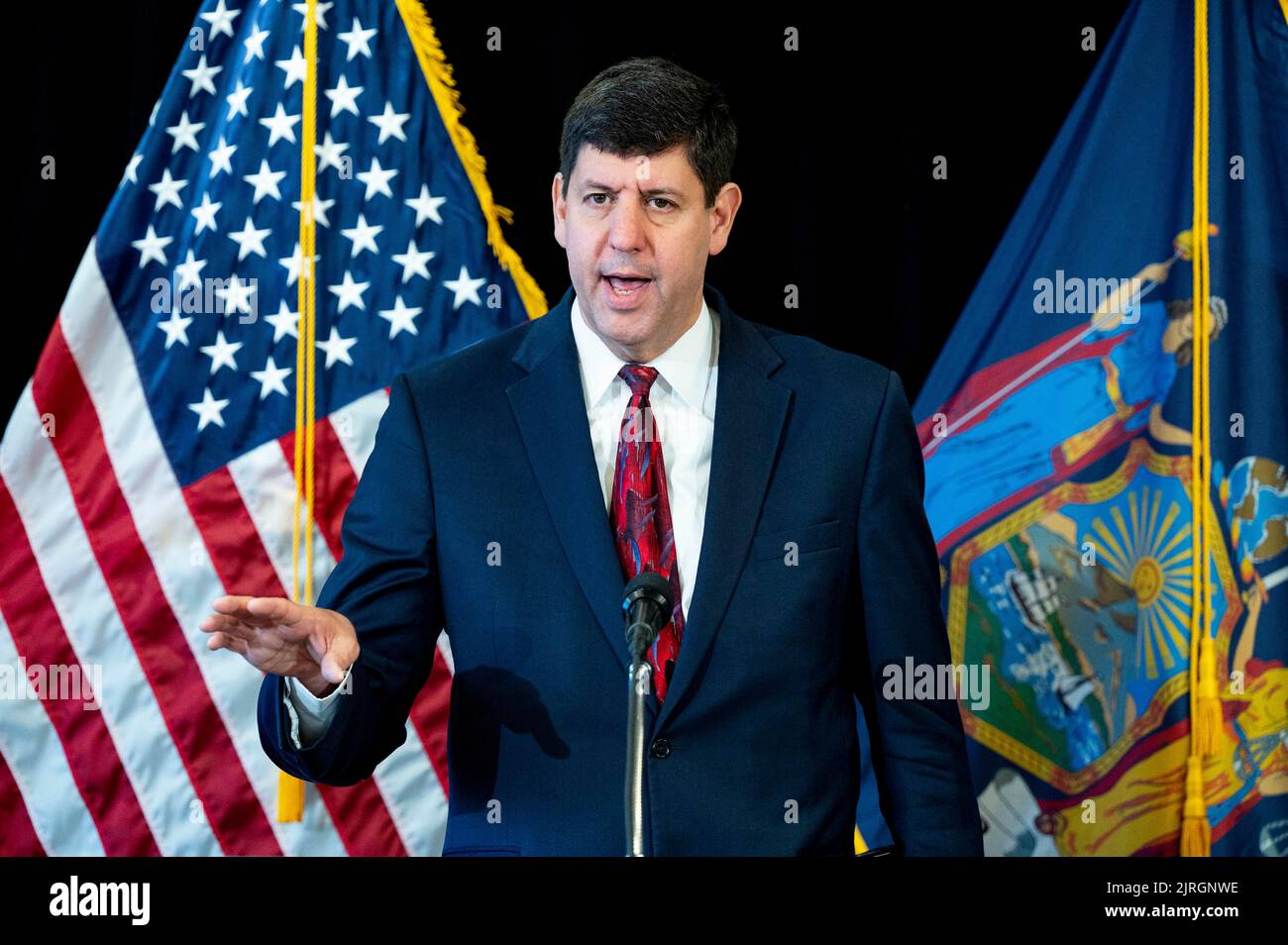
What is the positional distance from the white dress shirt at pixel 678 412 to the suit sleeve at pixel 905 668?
0.23m

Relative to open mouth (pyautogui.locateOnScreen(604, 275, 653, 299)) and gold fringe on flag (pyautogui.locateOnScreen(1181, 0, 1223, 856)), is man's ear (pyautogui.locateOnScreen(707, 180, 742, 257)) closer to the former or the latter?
open mouth (pyautogui.locateOnScreen(604, 275, 653, 299))

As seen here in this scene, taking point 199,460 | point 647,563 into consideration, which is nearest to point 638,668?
point 647,563

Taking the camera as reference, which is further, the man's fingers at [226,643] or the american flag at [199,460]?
the american flag at [199,460]

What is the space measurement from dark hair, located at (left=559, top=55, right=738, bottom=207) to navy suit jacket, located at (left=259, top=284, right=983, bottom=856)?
269 millimetres

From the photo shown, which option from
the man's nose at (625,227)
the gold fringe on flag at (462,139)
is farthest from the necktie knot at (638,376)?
the gold fringe on flag at (462,139)

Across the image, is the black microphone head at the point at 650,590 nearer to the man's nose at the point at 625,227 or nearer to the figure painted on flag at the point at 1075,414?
the man's nose at the point at 625,227

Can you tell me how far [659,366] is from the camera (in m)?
2.12

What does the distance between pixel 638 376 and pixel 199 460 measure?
1.40m

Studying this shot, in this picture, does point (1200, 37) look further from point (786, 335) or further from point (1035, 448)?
point (786, 335)

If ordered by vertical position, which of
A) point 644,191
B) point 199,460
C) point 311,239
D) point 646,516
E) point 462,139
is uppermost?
point 462,139

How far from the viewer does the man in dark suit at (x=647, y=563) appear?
74.7 inches

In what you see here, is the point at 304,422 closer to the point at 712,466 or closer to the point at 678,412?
the point at 678,412

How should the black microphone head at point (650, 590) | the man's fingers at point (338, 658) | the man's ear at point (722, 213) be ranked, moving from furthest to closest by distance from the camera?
the man's ear at point (722, 213), the man's fingers at point (338, 658), the black microphone head at point (650, 590)

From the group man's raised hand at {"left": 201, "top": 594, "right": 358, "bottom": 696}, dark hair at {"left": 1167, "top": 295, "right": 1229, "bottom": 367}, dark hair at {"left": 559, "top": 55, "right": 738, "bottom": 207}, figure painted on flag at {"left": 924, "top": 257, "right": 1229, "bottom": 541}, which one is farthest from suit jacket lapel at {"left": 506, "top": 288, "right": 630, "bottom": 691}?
dark hair at {"left": 1167, "top": 295, "right": 1229, "bottom": 367}
